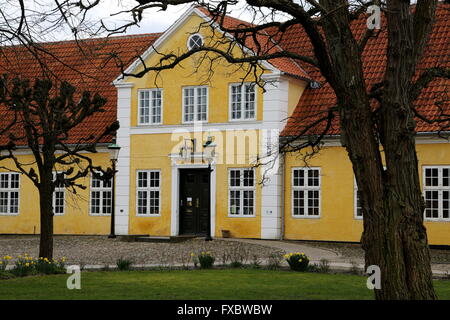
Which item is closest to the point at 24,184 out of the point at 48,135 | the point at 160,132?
the point at 160,132

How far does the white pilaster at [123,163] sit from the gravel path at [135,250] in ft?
5.40

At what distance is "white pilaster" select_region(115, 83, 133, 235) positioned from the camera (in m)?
29.0

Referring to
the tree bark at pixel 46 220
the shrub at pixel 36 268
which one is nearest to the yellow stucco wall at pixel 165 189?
the tree bark at pixel 46 220

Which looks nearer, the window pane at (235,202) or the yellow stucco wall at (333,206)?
the yellow stucco wall at (333,206)

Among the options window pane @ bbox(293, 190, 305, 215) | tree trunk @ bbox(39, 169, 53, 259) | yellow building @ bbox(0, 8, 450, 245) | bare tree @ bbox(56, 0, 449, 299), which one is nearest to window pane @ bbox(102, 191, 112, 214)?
yellow building @ bbox(0, 8, 450, 245)

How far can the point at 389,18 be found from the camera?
962 cm

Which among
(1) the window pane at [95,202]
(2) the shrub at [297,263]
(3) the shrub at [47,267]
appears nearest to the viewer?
(3) the shrub at [47,267]

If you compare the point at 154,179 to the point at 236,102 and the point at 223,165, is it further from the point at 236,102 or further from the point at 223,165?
the point at 236,102

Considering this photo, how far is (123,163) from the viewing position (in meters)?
29.2

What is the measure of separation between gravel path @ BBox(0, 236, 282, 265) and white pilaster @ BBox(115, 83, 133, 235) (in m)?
1.65

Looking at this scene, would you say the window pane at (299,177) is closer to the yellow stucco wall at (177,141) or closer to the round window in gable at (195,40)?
the yellow stucco wall at (177,141)

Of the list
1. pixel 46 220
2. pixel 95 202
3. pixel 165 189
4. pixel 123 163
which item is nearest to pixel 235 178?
pixel 165 189

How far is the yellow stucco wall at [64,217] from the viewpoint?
30.0m

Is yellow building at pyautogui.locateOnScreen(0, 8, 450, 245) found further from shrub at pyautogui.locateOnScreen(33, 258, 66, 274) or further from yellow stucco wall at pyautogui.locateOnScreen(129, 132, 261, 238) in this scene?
shrub at pyautogui.locateOnScreen(33, 258, 66, 274)
